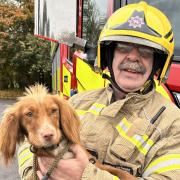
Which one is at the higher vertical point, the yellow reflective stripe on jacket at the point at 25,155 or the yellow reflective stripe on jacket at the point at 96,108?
the yellow reflective stripe on jacket at the point at 96,108

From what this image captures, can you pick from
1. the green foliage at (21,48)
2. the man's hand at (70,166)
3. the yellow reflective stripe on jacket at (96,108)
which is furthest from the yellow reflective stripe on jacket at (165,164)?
the green foliage at (21,48)

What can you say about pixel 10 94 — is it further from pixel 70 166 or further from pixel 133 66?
pixel 70 166

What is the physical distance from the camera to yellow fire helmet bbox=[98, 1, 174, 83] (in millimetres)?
2648

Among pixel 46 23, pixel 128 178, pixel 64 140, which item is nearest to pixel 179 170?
pixel 128 178

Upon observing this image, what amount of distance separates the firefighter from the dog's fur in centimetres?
11

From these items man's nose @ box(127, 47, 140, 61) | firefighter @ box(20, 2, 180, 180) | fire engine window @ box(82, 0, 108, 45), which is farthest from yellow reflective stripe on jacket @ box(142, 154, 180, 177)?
fire engine window @ box(82, 0, 108, 45)

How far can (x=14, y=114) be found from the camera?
2.45 metres

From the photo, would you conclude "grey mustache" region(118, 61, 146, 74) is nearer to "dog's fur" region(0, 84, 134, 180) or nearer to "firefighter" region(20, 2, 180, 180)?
"firefighter" region(20, 2, 180, 180)

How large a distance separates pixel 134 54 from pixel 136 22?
18cm

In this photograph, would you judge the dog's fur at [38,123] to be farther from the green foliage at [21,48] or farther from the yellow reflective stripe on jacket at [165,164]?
the green foliage at [21,48]

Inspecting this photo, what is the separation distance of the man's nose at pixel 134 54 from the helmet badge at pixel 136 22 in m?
0.13

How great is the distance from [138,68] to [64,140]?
1.88 feet

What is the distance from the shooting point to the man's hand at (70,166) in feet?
7.77

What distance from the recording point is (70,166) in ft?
7.80
